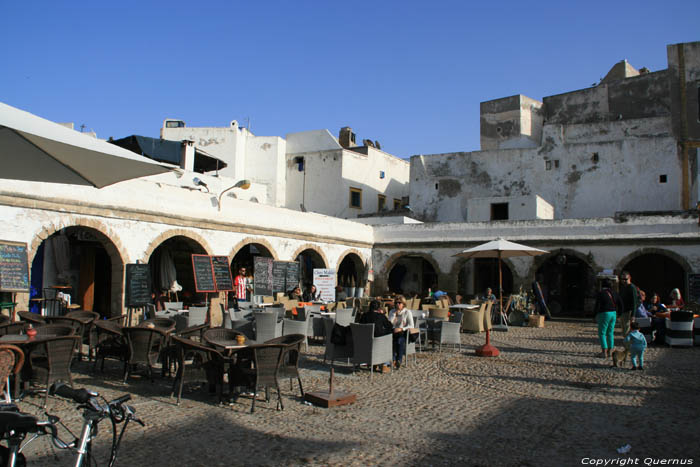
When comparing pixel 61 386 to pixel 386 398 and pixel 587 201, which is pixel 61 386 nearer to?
pixel 386 398

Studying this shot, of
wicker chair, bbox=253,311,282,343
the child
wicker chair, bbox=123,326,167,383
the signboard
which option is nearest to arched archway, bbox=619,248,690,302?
the signboard

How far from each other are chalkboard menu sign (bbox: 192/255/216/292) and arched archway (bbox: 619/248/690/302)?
42.6 ft

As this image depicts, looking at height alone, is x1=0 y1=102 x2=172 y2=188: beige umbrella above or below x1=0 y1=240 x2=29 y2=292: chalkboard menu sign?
above

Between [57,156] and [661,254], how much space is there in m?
17.5

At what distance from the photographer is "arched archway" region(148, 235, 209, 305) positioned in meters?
13.2

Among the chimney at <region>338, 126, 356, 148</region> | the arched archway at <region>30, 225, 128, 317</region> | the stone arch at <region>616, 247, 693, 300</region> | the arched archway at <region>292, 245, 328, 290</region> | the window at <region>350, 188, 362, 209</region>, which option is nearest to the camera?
the arched archway at <region>30, 225, 128, 317</region>

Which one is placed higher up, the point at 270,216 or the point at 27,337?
the point at 270,216

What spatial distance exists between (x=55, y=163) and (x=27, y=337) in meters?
2.31

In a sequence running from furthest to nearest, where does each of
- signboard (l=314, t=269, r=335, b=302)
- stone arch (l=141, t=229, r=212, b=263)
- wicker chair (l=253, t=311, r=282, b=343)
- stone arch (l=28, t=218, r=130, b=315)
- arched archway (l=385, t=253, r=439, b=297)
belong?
arched archway (l=385, t=253, r=439, b=297) → signboard (l=314, t=269, r=335, b=302) → stone arch (l=141, t=229, r=212, b=263) → stone arch (l=28, t=218, r=130, b=315) → wicker chair (l=253, t=311, r=282, b=343)

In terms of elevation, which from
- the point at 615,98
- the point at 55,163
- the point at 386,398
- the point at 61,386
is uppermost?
the point at 615,98

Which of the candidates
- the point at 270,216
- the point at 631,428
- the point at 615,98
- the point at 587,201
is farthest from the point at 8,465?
the point at 615,98

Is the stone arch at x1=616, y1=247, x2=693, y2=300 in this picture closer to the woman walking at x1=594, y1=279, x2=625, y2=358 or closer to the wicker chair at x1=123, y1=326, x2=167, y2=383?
the woman walking at x1=594, y1=279, x2=625, y2=358

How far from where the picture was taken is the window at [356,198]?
88.6ft

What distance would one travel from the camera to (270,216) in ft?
50.6
